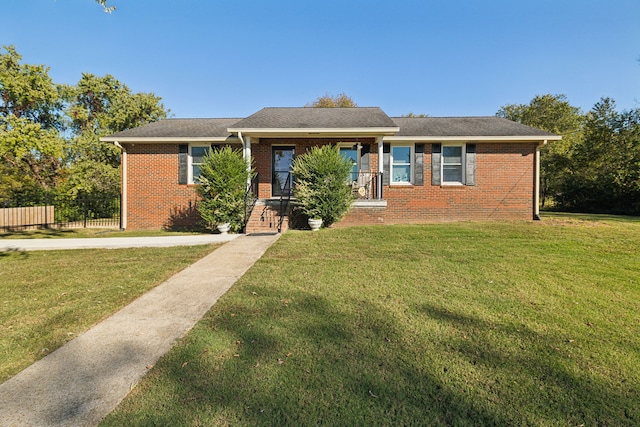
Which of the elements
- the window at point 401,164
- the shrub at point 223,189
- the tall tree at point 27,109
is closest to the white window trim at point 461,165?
the window at point 401,164

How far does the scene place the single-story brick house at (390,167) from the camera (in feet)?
39.2

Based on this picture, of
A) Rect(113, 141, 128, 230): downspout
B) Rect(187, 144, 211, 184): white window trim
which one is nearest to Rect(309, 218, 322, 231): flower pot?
Rect(187, 144, 211, 184): white window trim

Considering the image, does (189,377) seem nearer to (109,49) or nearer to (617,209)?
(109,49)

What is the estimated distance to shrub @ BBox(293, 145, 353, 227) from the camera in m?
9.43

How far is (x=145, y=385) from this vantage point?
223 cm

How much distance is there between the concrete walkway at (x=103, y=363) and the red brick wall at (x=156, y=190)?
8555 millimetres

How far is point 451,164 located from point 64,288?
39.6 feet

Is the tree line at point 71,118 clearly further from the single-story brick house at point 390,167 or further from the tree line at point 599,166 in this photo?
the tree line at point 599,166

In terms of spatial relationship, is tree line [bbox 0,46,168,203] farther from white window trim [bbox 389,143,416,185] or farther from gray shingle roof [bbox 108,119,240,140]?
white window trim [bbox 389,143,416,185]

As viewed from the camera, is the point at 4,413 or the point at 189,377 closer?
the point at 4,413

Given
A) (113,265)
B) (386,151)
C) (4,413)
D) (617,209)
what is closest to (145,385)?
(4,413)

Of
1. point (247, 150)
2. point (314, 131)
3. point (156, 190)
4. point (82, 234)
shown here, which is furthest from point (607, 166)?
point (82, 234)

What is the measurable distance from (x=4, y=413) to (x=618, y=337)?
15.7ft

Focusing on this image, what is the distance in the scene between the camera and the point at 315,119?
471 inches
